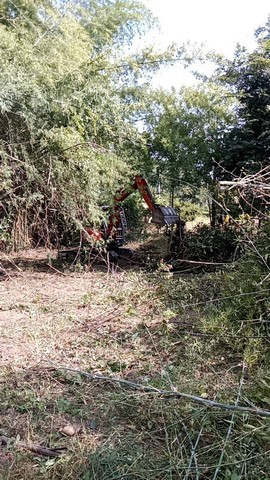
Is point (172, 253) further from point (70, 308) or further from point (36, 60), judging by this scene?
point (36, 60)

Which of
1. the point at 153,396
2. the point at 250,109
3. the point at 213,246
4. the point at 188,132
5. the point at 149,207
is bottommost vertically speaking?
the point at 153,396

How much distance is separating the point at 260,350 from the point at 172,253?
398 centimetres

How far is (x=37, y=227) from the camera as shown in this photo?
21.1 ft

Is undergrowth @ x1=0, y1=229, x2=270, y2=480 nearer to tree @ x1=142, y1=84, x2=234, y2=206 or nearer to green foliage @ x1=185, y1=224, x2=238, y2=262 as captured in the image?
green foliage @ x1=185, y1=224, x2=238, y2=262

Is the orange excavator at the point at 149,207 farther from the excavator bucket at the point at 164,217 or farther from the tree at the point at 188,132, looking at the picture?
the tree at the point at 188,132

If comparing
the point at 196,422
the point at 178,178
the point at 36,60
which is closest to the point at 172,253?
the point at 178,178

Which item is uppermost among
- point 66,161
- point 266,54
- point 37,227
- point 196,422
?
point 266,54

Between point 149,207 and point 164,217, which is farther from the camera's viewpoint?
point 149,207

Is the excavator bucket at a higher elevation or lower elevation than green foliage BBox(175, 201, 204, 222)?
lower

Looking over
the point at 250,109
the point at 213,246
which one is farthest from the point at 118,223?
the point at 250,109

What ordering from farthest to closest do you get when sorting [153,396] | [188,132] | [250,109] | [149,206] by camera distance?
[188,132] < [250,109] < [149,206] < [153,396]

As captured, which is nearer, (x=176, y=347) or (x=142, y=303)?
(x=176, y=347)

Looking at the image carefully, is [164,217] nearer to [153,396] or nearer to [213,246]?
[213,246]

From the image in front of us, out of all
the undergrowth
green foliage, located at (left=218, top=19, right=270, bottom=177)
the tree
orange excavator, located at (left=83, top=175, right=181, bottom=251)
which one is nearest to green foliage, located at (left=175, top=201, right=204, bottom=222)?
the tree
